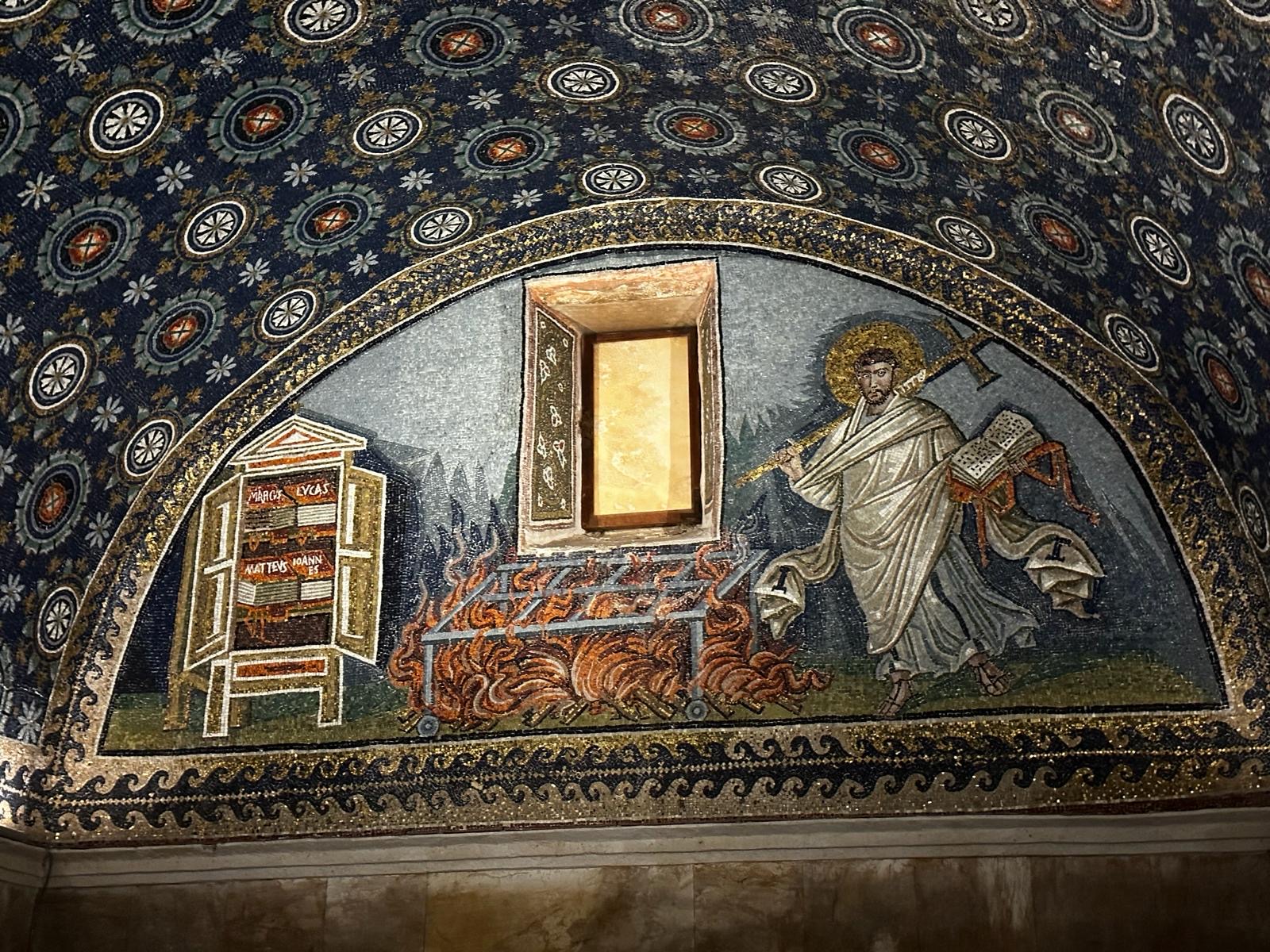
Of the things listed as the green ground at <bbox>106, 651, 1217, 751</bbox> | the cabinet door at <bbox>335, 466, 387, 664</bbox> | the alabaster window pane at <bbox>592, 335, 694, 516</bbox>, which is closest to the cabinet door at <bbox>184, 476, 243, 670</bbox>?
the green ground at <bbox>106, 651, 1217, 751</bbox>

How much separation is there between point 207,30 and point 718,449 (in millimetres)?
3527

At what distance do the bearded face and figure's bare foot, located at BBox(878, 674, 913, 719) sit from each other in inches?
62.4

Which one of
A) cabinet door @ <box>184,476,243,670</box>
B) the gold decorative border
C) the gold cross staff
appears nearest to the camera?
the gold decorative border

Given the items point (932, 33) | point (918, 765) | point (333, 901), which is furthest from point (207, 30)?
point (918, 765)

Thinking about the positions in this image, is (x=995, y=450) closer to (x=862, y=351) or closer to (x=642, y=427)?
(x=862, y=351)

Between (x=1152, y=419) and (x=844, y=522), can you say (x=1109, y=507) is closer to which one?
(x=1152, y=419)

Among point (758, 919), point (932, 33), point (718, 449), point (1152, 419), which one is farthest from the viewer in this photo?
point (718, 449)

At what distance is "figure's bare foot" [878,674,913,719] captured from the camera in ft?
27.5

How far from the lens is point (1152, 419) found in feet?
28.1

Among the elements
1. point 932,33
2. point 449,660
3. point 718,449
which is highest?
point 932,33

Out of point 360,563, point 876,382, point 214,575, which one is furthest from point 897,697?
point 214,575

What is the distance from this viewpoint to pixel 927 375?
9.02 meters

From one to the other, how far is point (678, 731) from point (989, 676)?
164 cm

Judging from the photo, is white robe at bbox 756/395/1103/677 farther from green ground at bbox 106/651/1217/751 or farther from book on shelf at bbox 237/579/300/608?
book on shelf at bbox 237/579/300/608
